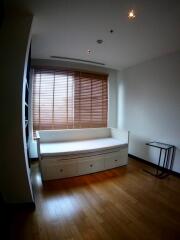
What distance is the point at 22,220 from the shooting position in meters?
1.73

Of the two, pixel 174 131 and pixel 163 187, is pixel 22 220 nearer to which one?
pixel 163 187

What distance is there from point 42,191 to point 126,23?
9.20ft

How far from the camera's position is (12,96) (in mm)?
1750

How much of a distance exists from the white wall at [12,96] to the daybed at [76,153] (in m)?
0.77

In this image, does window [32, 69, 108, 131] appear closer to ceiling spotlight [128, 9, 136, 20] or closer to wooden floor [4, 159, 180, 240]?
wooden floor [4, 159, 180, 240]

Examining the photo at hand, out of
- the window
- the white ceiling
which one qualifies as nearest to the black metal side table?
the window

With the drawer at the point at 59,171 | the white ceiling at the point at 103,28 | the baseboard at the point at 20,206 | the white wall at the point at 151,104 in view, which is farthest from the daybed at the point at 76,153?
the white ceiling at the point at 103,28

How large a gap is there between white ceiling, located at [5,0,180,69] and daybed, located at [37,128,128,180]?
70.3 inches

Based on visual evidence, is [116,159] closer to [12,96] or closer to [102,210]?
[102,210]

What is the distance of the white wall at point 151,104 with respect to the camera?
117 inches

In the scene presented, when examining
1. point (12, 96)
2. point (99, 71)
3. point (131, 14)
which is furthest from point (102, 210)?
point (99, 71)

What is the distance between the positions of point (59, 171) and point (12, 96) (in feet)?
5.29

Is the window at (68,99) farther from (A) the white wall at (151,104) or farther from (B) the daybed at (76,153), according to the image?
(A) the white wall at (151,104)

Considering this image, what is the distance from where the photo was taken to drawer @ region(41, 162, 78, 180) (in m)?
2.64
